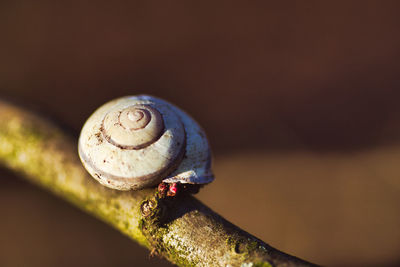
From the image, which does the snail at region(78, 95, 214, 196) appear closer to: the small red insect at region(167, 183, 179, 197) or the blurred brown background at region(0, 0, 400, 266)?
the small red insect at region(167, 183, 179, 197)

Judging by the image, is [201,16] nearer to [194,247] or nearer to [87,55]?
[87,55]

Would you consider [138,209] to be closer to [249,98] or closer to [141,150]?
[141,150]

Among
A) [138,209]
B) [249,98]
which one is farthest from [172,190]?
[249,98]

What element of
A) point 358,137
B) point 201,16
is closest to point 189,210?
point 358,137

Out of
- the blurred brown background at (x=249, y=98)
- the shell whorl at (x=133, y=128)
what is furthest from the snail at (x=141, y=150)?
the blurred brown background at (x=249, y=98)

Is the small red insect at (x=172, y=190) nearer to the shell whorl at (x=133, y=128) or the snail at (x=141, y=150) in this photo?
the snail at (x=141, y=150)
